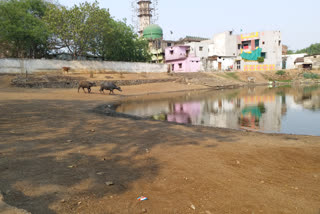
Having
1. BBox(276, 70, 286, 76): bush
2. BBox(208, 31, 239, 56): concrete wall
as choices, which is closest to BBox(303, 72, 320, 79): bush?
BBox(276, 70, 286, 76): bush

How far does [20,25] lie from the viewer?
27703 mm

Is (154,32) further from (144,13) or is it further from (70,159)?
(70,159)

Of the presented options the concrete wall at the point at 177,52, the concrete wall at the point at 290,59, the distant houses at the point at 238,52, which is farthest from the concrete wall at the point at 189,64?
the concrete wall at the point at 290,59

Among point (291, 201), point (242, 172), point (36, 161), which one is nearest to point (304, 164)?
point (242, 172)

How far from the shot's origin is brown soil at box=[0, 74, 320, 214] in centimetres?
328

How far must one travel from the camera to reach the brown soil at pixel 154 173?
328 centimetres

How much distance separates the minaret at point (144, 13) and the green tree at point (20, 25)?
42312 mm

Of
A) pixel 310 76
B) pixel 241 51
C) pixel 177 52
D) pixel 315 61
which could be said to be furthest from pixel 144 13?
pixel 310 76

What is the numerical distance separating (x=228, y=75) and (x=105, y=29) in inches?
1098

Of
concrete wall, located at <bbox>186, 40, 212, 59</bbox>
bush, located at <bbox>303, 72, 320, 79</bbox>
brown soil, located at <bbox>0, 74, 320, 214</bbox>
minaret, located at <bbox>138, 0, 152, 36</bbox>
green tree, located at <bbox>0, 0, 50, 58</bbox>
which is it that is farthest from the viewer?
minaret, located at <bbox>138, 0, 152, 36</bbox>

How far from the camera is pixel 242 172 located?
4.54 m

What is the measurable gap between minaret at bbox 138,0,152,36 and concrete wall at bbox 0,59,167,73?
35.4 meters

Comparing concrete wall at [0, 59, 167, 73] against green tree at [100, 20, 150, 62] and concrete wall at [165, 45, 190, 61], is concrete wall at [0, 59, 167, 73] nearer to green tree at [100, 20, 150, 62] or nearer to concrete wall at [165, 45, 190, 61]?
green tree at [100, 20, 150, 62]

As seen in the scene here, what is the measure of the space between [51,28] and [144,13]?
162 ft
